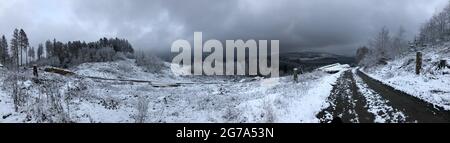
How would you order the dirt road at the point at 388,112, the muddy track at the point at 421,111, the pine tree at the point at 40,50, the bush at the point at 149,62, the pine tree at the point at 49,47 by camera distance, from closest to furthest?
1. the muddy track at the point at 421,111
2. the dirt road at the point at 388,112
3. the bush at the point at 149,62
4. the pine tree at the point at 49,47
5. the pine tree at the point at 40,50

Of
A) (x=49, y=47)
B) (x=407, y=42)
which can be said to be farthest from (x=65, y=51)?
(x=407, y=42)

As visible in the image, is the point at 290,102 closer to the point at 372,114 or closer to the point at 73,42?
the point at 372,114

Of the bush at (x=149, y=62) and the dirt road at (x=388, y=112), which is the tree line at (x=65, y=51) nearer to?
the bush at (x=149, y=62)

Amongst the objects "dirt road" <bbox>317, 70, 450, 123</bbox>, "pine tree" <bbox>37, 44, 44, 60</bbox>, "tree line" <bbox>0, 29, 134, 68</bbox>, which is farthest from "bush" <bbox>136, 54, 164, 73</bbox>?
"dirt road" <bbox>317, 70, 450, 123</bbox>

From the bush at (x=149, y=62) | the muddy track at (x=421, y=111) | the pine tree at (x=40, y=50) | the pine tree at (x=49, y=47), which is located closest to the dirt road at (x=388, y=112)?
the muddy track at (x=421, y=111)

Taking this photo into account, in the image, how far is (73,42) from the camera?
145250 mm

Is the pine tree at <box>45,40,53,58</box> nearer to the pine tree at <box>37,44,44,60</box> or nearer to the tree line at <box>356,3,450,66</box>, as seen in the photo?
the pine tree at <box>37,44,44,60</box>

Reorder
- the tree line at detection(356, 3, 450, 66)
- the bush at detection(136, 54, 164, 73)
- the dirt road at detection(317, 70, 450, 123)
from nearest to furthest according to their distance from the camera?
1. the dirt road at detection(317, 70, 450, 123)
2. the tree line at detection(356, 3, 450, 66)
3. the bush at detection(136, 54, 164, 73)

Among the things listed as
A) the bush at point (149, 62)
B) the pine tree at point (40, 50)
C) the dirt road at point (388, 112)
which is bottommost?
the dirt road at point (388, 112)

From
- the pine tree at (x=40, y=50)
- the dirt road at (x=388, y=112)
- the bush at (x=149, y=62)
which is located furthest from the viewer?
the pine tree at (x=40, y=50)

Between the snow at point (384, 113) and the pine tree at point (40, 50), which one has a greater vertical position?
the pine tree at point (40, 50)

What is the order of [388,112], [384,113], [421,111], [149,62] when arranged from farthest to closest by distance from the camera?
1. [149,62]
2. [421,111]
3. [388,112]
4. [384,113]

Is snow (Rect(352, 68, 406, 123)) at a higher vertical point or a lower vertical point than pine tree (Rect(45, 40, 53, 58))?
lower

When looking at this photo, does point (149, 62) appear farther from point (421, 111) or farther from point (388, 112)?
point (421, 111)
